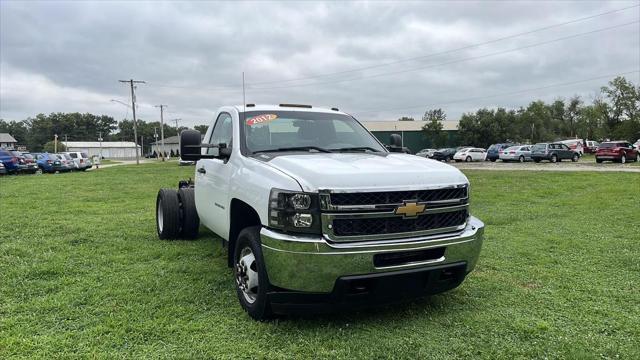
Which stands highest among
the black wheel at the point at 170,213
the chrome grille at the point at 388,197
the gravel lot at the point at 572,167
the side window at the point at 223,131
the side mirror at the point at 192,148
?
the side window at the point at 223,131

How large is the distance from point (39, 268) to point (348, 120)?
3933mm

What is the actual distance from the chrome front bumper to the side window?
1.82 m

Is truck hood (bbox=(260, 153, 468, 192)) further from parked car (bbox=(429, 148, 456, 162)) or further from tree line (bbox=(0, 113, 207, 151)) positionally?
tree line (bbox=(0, 113, 207, 151))

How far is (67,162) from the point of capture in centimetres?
3419

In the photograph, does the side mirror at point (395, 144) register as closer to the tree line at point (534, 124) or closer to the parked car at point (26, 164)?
the parked car at point (26, 164)

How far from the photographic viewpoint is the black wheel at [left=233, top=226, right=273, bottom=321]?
383cm

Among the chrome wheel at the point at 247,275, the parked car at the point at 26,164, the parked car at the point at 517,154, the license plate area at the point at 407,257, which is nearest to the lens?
the license plate area at the point at 407,257

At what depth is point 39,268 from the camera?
5.57m

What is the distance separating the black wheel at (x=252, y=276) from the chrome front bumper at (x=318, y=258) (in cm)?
14

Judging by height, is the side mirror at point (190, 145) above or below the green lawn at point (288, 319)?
above

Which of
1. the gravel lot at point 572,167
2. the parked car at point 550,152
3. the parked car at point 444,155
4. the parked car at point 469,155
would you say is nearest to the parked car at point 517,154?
the parked car at point 550,152

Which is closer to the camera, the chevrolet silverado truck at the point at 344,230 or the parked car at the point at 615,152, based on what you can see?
the chevrolet silverado truck at the point at 344,230

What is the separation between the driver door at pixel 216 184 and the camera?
16.0ft

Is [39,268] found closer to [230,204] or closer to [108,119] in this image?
[230,204]
